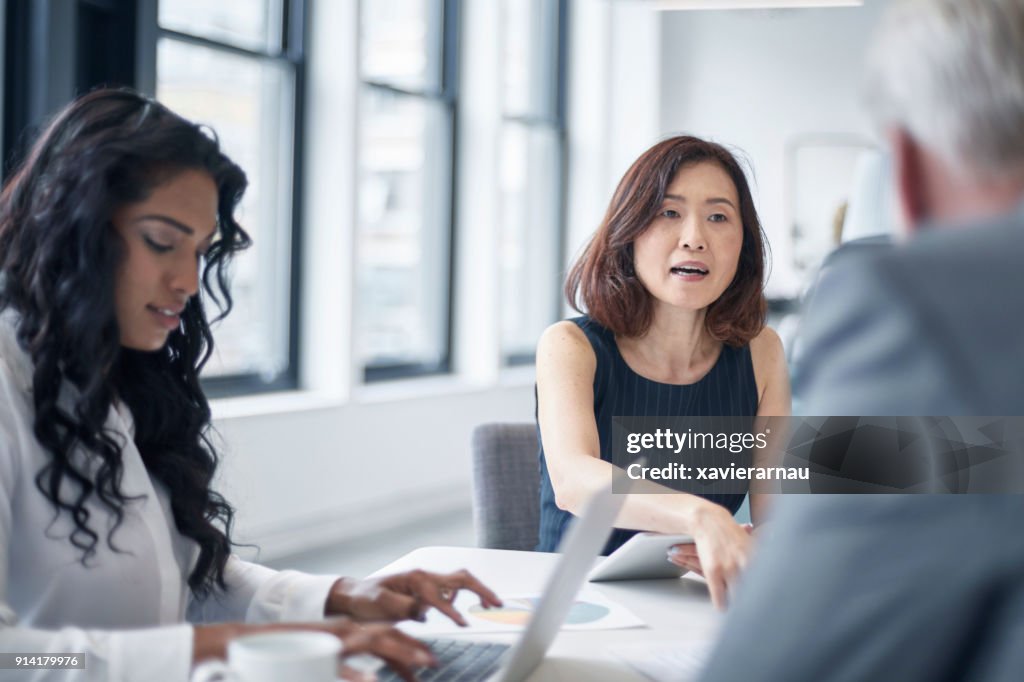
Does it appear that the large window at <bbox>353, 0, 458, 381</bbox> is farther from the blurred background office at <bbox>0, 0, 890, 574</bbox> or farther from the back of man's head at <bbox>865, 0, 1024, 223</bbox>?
the back of man's head at <bbox>865, 0, 1024, 223</bbox>

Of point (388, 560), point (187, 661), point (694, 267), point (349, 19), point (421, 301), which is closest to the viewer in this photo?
point (187, 661)

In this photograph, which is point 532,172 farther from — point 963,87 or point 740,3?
point 963,87

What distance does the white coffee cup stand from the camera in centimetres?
90

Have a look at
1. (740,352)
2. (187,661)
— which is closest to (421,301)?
(740,352)

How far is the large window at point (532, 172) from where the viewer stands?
7.10m

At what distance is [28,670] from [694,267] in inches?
57.8

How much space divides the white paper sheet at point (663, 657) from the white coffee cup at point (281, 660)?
1.53 feet

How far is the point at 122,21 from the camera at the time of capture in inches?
153

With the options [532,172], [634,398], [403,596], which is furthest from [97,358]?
[532,172]

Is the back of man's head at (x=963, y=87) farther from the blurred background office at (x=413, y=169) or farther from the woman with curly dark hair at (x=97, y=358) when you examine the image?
the blurred background office at (x=413, y=169)

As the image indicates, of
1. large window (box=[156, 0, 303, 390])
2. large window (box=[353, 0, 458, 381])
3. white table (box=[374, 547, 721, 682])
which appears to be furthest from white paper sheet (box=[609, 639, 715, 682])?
large window (box=[353, 0, 458, 381])

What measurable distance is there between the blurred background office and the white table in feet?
4.55

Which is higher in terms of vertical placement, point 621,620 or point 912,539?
point 912,539

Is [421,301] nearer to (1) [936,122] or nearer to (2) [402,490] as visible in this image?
(2) [402,490]
